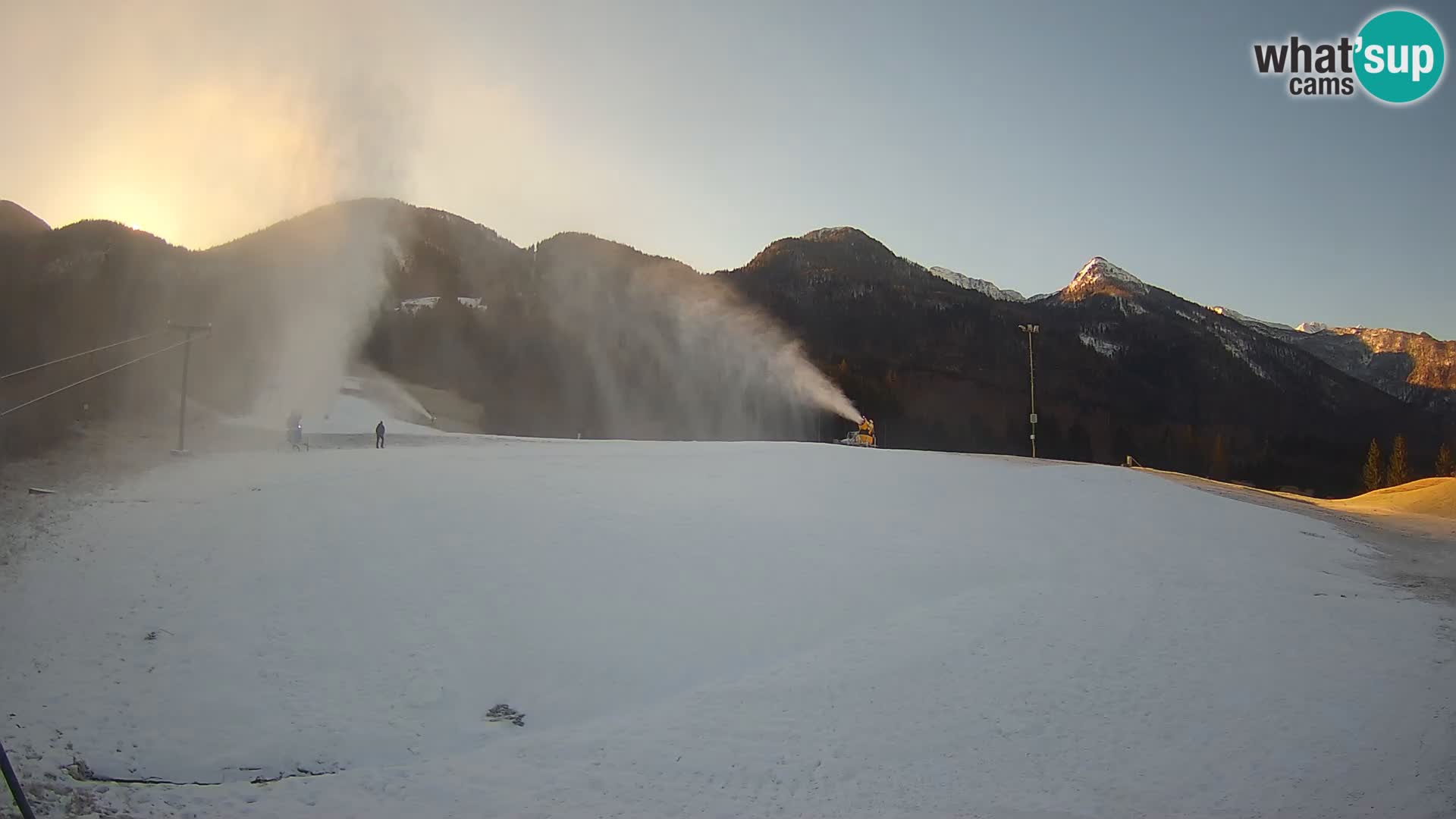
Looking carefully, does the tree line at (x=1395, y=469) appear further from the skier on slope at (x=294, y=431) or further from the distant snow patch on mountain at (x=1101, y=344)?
the skier on slope at (x=294, y=431)

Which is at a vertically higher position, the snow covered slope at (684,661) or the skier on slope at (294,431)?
the skier on slope at (294,431)

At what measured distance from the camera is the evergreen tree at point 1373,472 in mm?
84500

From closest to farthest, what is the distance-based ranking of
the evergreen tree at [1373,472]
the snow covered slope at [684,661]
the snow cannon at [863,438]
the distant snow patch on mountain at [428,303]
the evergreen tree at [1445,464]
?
the snow covered slope at [684,661]
the snow cannon at [863,438]
the distant snow patch on mountain at [428,303]
the evergreen tree at [1445,464]
the evergreen tree at [1373,472]

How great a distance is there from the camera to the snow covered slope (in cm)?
903

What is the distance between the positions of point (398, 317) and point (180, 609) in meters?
66.5

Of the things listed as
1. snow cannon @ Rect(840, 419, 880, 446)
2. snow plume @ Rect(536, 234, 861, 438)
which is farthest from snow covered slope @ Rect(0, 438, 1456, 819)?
snow plume @ Rect(536, 234, 861, 438)

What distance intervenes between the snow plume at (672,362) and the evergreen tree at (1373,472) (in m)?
61.1

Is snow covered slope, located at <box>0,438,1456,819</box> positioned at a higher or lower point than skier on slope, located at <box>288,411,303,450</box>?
lower

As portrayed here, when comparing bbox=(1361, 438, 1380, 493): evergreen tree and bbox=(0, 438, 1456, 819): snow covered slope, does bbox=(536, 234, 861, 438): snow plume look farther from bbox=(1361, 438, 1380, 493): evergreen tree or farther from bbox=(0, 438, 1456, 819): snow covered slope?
bbox=(1361, 438, 1380, 493): evergreen tree

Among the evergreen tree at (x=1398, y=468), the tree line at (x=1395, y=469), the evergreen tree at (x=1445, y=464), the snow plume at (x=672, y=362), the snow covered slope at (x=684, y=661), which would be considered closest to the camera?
the snow covered slope at (x=684, y=661)

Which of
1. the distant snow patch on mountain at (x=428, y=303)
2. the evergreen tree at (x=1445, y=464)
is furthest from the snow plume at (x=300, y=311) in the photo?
the evergreen tree at (x=1445, y=464)

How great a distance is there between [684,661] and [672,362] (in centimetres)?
6588

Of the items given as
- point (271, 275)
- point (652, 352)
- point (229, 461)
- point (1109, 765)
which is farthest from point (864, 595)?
point (652, 352)

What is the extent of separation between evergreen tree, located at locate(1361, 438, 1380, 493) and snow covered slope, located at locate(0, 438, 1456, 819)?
277ft
